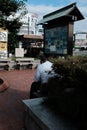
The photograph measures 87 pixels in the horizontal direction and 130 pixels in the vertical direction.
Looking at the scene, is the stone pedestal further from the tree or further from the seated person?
the tree

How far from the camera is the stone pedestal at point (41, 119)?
3.52 meters

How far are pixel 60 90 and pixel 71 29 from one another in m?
7.89

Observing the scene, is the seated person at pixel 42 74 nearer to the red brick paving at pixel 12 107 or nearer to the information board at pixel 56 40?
the red brick paving at pixel 12 107

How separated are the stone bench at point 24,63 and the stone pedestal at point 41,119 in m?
10.2

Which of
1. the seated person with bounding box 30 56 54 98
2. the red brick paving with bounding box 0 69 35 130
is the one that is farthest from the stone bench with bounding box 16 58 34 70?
the seated person with bounding box 30 56 54 98

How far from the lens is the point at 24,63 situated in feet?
49.5

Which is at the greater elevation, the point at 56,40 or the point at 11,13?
the point at 11,13

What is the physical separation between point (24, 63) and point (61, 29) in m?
3.54

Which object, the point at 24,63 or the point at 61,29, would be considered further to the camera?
the point at 24,63

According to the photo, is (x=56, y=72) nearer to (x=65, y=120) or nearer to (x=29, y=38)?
(x=65, y=120)

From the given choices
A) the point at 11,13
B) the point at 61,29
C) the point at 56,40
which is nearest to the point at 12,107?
the point at 11,13

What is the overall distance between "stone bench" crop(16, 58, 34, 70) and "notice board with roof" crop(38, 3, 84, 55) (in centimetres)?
140

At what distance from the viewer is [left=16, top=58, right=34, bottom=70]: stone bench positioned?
584 inches

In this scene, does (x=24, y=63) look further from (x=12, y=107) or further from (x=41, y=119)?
(x=41, y=119)
